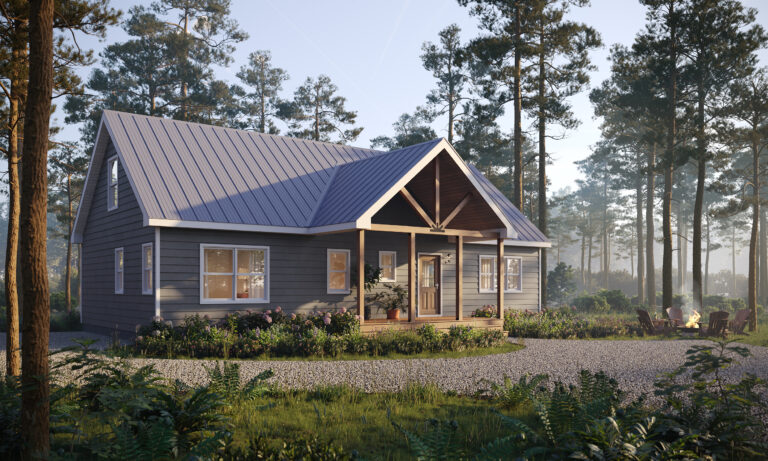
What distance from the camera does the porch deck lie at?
16.1 meters

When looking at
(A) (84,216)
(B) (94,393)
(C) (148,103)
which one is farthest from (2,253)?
(B) (94,393)

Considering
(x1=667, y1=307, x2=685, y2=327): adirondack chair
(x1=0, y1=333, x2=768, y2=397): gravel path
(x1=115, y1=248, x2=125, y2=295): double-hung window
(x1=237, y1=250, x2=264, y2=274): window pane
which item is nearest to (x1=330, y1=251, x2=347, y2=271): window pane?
(x1=237, y1=250, x2=264, y2=274): window pane

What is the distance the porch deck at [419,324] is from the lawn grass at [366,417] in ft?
22.5

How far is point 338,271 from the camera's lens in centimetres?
1892

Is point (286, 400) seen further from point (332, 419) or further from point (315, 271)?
point (315, 271)

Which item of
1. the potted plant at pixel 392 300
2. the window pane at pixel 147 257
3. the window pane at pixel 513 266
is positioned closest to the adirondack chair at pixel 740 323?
the window pane at pixel 513 266

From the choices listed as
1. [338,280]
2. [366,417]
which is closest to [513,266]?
[338,280]

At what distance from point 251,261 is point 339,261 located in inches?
109

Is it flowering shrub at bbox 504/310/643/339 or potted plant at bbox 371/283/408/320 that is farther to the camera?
flowering shrub at bbox 504/310/643/339

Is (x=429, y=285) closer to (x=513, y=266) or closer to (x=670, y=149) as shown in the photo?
(x=513, y=266)

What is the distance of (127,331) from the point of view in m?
17.3

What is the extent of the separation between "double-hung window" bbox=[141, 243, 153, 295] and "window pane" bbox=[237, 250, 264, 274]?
2.44 m

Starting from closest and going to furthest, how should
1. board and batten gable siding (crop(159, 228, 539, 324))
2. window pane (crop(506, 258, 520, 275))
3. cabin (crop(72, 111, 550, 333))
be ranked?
board and batten gable siding (crop(159, 228, 539, 324)) < cabin (crop(72, 111, 550, 333)) < window pane (crop(506, 258, 520, 275))

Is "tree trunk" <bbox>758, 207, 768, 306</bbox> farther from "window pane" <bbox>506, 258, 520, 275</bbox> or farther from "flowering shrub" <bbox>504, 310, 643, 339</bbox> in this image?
"window pane" <bbox>506, 258, 520, 275</bbox>
